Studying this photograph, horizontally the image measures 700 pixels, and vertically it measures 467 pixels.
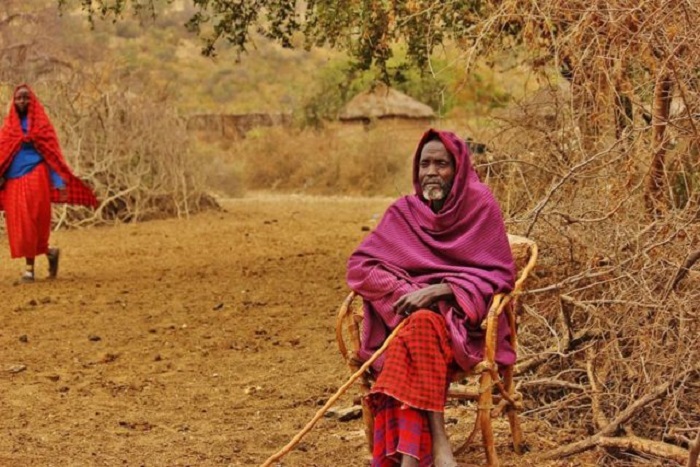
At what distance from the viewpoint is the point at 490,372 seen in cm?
435

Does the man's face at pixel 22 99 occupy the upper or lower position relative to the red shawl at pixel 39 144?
upper

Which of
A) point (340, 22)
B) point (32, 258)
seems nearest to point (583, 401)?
point (340, 22)

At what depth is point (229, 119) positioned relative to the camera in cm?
2659

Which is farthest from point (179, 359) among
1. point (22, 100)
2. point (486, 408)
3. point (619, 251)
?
point (22, 100)

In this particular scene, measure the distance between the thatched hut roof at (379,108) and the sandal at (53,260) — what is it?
43.9 feet

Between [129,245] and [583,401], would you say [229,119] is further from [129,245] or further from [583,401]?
[583,401]

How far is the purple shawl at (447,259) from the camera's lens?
449cm

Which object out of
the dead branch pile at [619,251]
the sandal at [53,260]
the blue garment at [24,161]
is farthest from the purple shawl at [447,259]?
the sandal at [53,260]

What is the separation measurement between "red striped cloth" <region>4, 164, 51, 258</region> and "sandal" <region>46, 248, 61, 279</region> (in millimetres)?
120

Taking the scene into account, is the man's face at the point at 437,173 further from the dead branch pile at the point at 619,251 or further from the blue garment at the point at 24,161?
the blue garment at the point at 24,161

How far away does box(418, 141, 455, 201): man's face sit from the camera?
184 inches

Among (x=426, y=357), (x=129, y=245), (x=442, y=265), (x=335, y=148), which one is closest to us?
(x=426, y=357)

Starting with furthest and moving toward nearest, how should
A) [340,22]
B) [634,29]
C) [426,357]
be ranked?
[340,22]
[634,29]
[426,357]

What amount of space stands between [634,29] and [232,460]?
2619 mm
